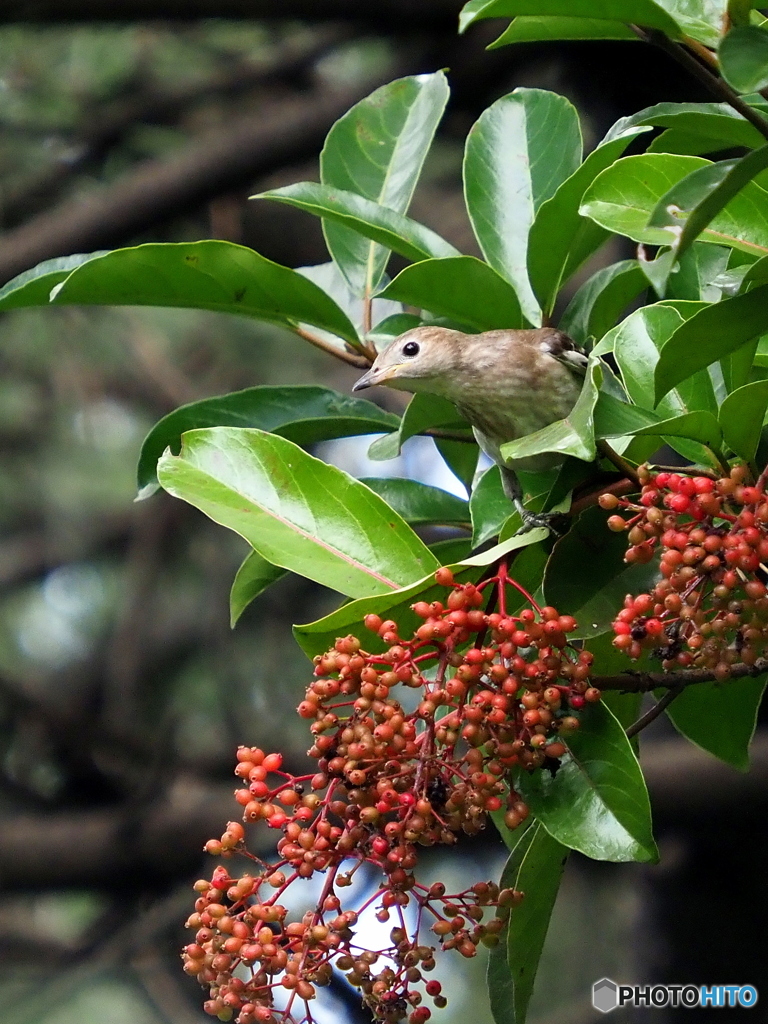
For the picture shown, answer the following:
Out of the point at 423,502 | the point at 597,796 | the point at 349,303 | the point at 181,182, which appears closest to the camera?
the point at 597,796

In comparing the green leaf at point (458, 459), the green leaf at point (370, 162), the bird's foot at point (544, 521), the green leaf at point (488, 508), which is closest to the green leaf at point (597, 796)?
the bird's foot at point (544, 521)

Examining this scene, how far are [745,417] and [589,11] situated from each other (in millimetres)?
552

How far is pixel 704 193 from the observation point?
1335 mm

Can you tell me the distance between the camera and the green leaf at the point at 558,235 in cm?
189

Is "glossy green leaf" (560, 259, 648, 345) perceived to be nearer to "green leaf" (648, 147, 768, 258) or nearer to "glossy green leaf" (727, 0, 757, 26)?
"glossy green leaf" (727, 0, 757, 26)

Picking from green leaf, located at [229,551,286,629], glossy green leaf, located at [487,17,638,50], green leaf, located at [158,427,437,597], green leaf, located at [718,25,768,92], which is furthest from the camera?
green leaf, located at [229,551,286,629]

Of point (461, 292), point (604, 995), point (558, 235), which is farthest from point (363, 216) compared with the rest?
point (604, 995)

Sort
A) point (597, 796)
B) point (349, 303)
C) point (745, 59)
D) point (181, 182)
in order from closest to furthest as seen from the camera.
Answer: point (745, 59)
point (597, 796)
point (349, 303)
point (181, 182)

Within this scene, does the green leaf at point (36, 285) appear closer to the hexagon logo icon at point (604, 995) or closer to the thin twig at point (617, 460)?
the thin twig at point (617, 460)

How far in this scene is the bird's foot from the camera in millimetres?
1686

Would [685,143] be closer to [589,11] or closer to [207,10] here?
[589,11]

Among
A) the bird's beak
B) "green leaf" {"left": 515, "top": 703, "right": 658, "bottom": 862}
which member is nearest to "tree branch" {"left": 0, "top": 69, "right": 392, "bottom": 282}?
the bird's beak

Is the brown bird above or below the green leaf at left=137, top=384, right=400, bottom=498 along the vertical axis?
below

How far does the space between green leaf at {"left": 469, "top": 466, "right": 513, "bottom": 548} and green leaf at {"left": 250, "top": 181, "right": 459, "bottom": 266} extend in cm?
41
